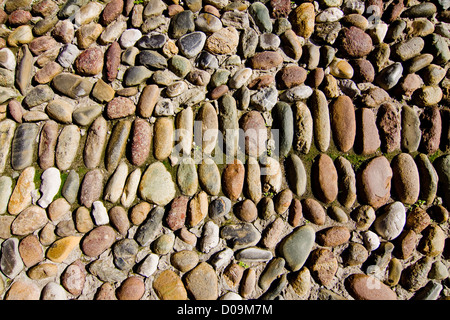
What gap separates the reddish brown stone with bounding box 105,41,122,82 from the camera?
60.6 inches

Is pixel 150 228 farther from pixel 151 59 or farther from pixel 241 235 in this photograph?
pixel 151 59

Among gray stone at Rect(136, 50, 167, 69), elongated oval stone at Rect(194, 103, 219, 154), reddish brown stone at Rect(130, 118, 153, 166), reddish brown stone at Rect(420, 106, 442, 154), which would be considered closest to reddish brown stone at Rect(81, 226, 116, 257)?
reddish brown stone at Rect(130, 118, 153, 166)

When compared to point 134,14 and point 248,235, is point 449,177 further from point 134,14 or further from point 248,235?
point 134,14

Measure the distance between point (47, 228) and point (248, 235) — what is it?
3.11ft

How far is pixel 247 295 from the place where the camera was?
1.34 metres

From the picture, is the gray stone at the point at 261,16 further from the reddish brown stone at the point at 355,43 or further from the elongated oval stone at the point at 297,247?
the elongated oval stone at the point at 297,247

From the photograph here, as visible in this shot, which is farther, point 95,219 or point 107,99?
point 107,99

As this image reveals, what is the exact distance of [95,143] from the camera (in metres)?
1.47

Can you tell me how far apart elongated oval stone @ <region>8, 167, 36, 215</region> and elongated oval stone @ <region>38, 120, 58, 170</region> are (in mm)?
82

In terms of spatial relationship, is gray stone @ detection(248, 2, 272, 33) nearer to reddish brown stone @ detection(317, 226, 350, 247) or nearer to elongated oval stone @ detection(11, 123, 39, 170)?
reddish brown stone @ detection(317, 226, 350, 247)

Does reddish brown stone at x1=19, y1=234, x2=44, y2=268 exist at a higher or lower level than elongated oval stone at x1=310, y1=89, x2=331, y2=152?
lower

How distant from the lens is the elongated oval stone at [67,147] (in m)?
1.46

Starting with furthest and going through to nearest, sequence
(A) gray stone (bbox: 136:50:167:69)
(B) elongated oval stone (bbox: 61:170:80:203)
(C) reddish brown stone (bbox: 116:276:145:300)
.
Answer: (A) gray stone (bbox: 136:50:167:69) → (B) elongated oval stone (bbox: 61:170:80:203) → (C) reddish brown stone (bbox: 116:276:145:300)

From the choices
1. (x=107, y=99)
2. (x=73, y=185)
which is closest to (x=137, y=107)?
(x=107, y=99)
